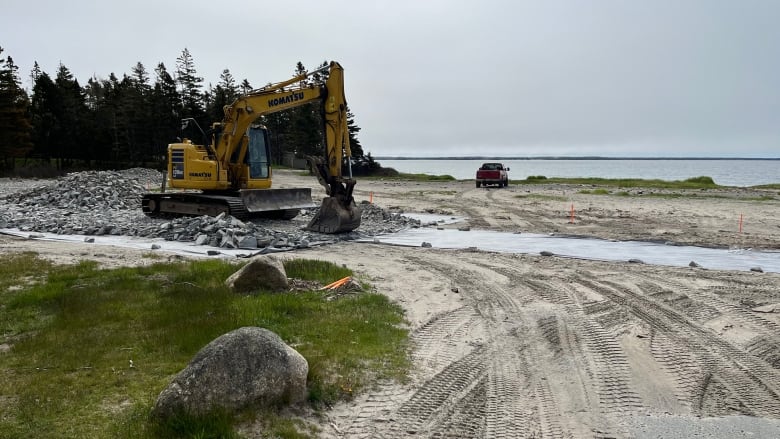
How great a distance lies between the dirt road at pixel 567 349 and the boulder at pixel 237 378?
0.44 meters

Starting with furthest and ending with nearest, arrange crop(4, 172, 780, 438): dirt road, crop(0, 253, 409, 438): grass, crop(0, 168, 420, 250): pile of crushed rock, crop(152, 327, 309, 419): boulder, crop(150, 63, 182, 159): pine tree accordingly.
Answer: crop(150, 63, 182, 159): pine tree → crop(0, 168, 420, 250): pile of crushed rock → crop(4, 172, 780, 438): dirt road → crop(0, 253, 409, 438): grass → crop(152, 327, 309, 419): boulder

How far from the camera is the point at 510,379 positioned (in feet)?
19.2

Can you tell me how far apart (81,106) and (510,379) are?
6727 cm

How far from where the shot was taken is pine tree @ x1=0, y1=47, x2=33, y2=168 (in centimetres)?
4859

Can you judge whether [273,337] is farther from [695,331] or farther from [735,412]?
[695,331]

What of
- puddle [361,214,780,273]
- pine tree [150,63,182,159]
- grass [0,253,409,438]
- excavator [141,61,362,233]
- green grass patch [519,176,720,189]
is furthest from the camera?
pine tree [150,63,182,159]

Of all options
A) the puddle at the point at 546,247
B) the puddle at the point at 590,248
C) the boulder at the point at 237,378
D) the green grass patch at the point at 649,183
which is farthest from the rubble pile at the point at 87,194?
the green grass patch at the point at 649,183

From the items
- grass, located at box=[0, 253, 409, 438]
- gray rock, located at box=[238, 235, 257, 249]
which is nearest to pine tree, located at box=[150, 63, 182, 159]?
gray rock, located at box=[238, 235, 257, 249]

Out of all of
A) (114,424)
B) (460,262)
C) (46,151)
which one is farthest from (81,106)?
(114,424)

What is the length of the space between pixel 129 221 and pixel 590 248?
1451 cm

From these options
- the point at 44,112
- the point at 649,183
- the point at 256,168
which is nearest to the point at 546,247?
the point at 256,168

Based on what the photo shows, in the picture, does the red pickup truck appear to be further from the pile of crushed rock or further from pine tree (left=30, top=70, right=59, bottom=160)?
pine tree (left=30, top=70, right=59, bottom=160)

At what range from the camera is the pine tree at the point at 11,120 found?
159 feet

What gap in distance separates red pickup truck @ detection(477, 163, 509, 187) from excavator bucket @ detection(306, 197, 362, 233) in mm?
27947
